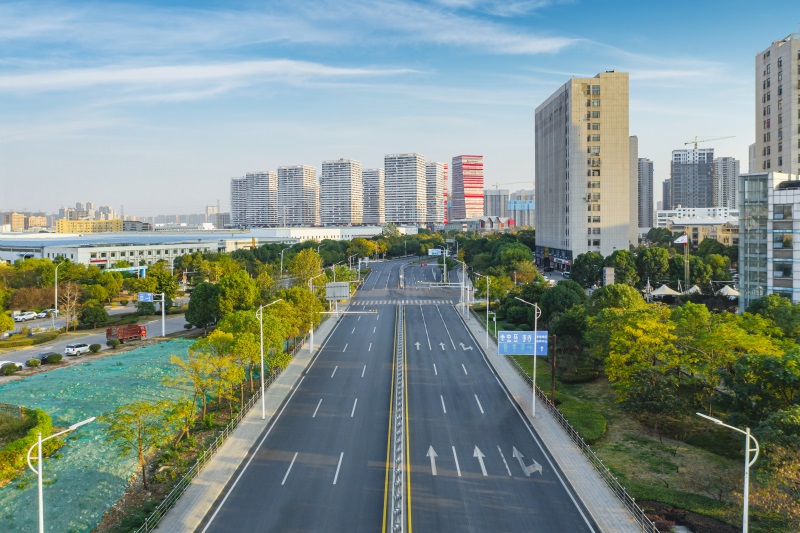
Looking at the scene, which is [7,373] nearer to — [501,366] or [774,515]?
[501,366]

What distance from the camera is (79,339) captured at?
5831cm

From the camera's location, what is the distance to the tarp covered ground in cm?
2316

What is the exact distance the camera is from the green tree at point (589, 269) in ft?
272

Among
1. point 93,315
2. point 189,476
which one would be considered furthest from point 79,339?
point 189,476

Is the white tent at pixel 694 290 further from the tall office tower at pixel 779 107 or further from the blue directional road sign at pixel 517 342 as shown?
the blue directional road sign at pixel 517 342

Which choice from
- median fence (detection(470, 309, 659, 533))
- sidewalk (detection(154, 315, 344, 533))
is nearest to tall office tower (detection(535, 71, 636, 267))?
median fence (detection(470, 309, 659, 533))

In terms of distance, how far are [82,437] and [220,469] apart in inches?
451

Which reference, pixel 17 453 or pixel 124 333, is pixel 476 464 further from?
pixel 124 333

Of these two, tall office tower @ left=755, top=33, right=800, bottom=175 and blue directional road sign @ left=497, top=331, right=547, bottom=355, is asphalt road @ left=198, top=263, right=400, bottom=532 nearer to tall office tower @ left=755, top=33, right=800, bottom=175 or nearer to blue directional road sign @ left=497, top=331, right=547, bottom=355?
blue directional road sign @ left=497, top=331, right=547, bottom=355

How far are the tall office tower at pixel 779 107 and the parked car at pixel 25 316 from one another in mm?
95652

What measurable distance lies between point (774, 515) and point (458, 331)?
42.2 metres

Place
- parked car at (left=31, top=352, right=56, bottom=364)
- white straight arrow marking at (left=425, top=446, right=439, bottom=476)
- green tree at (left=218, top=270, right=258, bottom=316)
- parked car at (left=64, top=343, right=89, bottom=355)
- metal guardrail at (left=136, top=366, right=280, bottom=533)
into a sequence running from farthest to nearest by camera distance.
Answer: green tree at (left=218, top=270, right=258, bottom=316) → parked car at (left=64, top=343, right=89, bottom=355) → parked car at (left=31, top=352, right=56, bottom=364) → white straight arrow marking at (left=425, top=446, right=439, bottom=476) → metal guardrail at (left=136, top=366, right=280, bottom=533)

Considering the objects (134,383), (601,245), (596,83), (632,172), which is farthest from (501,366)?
(632,172)

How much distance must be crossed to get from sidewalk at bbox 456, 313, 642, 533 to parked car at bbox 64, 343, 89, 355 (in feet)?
128
